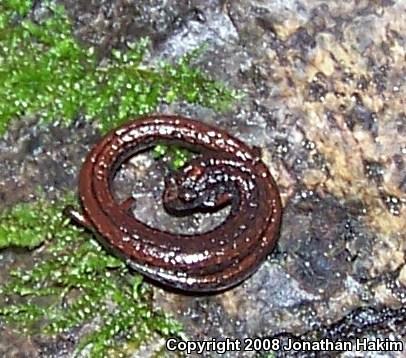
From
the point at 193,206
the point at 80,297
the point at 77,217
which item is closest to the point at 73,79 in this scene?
the point at 77,217

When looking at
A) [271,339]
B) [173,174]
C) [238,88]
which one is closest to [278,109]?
[238,88]

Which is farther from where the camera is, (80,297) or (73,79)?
(73,79)

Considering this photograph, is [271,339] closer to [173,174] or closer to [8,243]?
[173,174]

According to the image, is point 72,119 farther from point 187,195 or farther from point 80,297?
point 80,297

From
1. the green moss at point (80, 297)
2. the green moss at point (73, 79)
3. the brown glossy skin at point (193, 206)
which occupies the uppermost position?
the green moss at point (73, 79)

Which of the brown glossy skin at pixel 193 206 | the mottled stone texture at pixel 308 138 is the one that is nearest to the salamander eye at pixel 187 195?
Result: the brown glossy skin at pixel 193 206

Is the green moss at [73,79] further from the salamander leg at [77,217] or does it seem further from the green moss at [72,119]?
the salamander leg at [77,217]

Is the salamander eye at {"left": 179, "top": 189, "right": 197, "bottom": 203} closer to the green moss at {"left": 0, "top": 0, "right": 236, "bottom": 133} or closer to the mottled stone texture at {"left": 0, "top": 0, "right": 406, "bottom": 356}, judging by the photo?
the mottled stone texture at {"left": 0, "top": 0, "right": 406, "bottom": 356}
